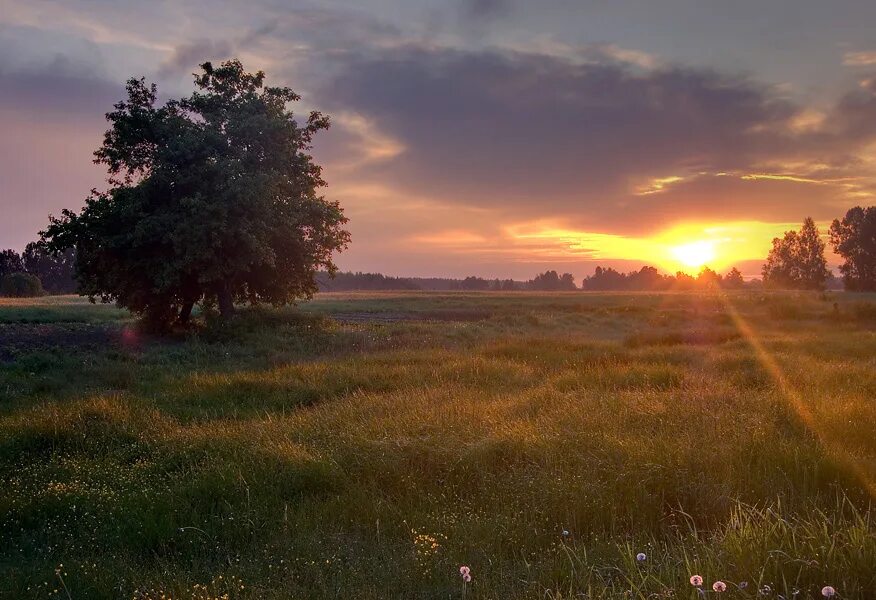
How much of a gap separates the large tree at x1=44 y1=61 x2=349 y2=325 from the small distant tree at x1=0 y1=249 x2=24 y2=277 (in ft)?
348

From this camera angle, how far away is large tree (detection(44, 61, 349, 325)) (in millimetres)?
23344

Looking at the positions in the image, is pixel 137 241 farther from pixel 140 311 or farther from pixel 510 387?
pixel 510 387

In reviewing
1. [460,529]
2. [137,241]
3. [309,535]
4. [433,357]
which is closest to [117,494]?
[309,535]

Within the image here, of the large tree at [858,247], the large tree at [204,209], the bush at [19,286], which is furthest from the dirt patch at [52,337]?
the large tree at [858,247]

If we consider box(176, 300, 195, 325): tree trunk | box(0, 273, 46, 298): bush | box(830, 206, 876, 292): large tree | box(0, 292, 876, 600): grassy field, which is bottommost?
box(0, 292, 876, 600): grassy field

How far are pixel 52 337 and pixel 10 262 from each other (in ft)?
362

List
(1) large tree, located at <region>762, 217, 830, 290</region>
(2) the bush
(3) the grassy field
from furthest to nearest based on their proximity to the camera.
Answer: (1) large tree, located at <region>762, 217, 830, 290</region> → (2) the bush → (3) the grassy field

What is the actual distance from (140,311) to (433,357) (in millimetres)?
15543

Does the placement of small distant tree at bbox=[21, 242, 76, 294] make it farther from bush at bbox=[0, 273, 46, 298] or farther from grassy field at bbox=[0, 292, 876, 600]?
grassy field at bbox=[0, 292, 876, 600]

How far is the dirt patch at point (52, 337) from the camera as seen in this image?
69.3 feet

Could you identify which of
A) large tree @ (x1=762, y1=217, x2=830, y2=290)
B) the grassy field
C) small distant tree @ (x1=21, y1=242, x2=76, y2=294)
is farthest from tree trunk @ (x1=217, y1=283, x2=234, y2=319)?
large tree @ (x1=762, y1=217, x2=830, y2=290)

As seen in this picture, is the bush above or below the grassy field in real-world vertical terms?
above

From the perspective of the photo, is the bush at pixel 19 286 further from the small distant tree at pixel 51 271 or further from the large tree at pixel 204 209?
the large tree at pixel 204 209

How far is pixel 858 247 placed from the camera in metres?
97.6
